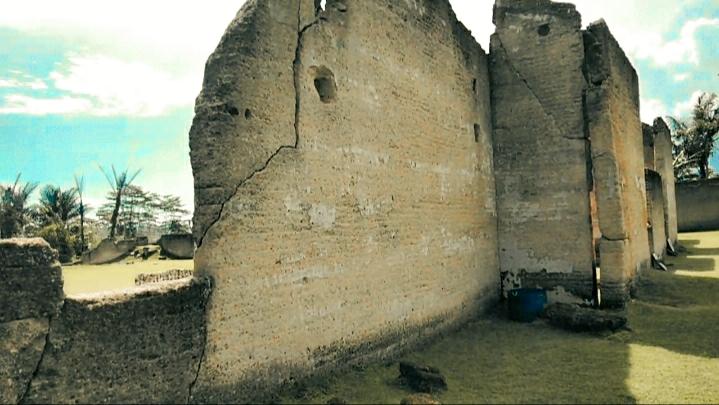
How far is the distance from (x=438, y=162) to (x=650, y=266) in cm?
742

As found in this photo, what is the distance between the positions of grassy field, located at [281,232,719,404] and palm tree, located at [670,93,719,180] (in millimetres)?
25181

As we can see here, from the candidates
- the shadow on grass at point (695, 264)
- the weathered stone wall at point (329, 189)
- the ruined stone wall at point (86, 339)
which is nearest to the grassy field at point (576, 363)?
the weathered stone wall at point (329, 189)

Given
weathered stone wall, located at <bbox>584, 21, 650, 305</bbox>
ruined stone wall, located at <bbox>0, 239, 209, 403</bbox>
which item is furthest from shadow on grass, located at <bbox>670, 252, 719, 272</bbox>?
ruined stone wall, located at <bbox>0, 239, 209, 403</bbox>

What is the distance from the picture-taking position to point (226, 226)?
510 centimetres

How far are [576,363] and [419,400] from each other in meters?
2.96

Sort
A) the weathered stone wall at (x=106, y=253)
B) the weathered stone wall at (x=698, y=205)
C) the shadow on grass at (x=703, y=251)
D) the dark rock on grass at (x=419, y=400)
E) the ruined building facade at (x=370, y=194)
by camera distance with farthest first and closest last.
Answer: the weathered stone wall at (x=106, y=253) → the weathered stone wall at (x=698, y=205) → the shadow on grass at (x=703, y=251) → the dark rock on grass at (x=419, y=400) → the ruined building facade at (x=370, y=194)

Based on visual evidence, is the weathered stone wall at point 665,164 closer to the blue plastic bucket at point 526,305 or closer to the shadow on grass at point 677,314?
the shadow on grass at point 677,314

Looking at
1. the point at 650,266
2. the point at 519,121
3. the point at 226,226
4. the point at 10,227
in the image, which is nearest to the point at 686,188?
the point at 650,266

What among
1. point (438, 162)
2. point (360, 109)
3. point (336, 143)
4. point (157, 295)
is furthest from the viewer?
point (438, 162)

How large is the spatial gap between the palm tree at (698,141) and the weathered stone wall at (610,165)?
916 inches

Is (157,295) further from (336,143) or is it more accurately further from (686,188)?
(686,188)

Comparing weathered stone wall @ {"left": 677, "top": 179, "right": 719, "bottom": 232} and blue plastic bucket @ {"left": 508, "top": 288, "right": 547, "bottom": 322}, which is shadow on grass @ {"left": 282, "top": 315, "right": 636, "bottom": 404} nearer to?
blue plastic bucket @ {"left": 508, "top": 288, "right": 547, "bottom": 322}

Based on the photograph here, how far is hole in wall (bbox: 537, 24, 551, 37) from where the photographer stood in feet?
35.1

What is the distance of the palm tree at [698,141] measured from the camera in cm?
3103
